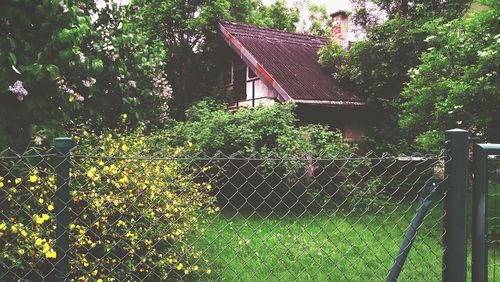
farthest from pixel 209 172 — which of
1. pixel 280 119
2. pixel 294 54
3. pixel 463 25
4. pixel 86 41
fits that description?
pixel 294 54

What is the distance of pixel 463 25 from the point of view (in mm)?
6941

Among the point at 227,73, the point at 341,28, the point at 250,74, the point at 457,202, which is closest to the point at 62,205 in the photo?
the point at 457,202

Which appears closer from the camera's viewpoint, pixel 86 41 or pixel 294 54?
pixel 86 41

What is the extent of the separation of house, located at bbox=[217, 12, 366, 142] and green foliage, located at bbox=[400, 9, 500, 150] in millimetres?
3575

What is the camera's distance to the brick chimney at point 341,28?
14.0 meters

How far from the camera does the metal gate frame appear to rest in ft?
7.17

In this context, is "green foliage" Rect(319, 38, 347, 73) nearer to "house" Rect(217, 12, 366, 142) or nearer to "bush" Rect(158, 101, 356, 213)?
"house" Rect(217, 12, 366, 142)

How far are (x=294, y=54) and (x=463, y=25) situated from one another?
7.20 meters

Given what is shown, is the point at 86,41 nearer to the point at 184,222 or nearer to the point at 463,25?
the point at 184,222

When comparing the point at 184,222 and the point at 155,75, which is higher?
the point at 155,75

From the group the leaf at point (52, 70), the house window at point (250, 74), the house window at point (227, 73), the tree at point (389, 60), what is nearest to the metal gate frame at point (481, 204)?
the leaf at point (52, 70)

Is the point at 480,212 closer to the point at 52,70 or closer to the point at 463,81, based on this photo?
the point at 52,70

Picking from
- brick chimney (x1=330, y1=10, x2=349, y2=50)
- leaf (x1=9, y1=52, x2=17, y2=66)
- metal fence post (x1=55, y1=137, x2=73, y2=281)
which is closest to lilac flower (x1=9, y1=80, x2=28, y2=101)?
leaf (x1=9, y1=52, x2=17, y2=66)

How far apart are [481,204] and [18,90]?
3.29m
